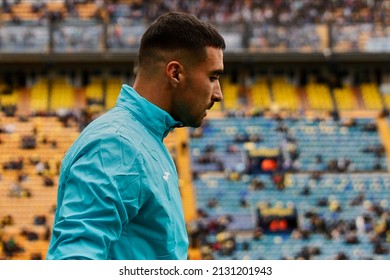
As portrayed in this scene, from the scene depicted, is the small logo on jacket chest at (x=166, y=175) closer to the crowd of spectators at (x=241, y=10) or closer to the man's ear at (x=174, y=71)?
the man's ear at (x=174, y=71)

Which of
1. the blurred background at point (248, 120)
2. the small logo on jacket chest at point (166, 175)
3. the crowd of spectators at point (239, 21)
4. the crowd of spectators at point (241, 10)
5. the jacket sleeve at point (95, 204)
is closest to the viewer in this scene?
the jacket sleeve at point (95, 204)

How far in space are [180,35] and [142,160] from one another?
0.44 meters

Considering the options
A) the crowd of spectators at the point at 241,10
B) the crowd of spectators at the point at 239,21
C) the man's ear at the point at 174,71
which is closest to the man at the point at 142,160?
the man's ear at the point at 174,71

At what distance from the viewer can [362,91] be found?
39.5 meters

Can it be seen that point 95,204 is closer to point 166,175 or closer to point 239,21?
point 166,175

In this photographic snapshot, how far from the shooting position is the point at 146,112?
126 inches

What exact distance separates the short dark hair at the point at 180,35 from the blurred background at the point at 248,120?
2486 centimetres

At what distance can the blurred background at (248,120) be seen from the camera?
31219mm

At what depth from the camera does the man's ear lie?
3.19 metres

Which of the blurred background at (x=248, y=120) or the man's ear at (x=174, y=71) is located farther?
the blurred background at (x=248, y=120)

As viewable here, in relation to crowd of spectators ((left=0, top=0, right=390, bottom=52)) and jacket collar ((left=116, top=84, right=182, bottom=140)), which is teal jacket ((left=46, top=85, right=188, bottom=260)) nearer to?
A: jacket collar ((left=116, top=84, right=182, bottom=140))

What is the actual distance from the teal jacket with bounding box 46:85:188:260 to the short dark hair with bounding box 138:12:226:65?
170 mm

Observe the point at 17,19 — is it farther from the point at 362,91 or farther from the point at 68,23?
the point at 362,91

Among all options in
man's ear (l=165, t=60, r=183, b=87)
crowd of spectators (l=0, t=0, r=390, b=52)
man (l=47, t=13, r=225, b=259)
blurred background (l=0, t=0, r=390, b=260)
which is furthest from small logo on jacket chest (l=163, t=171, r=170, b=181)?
crowd of spectators (l=0, t=0, r=390, b=52)
